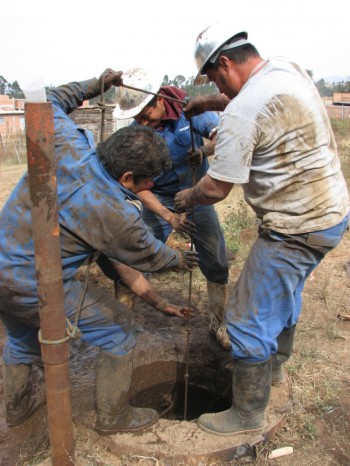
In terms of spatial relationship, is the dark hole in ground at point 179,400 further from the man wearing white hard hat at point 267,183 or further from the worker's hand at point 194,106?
the worker's hand at point 194,106

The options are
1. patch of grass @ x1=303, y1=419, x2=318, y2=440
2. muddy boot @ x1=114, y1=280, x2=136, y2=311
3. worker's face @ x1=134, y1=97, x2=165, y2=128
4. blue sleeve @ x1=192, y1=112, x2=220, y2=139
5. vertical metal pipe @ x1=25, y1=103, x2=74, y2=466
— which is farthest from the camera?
muddy boot @ x1=114, y1=280, x2=136, y2=311

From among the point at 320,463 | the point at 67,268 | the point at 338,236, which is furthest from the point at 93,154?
the point at 320,463

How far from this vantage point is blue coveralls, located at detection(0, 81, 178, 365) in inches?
92.1

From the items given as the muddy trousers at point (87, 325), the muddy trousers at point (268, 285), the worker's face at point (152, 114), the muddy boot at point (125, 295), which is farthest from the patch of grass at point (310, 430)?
the worker's face at point (152, 114)

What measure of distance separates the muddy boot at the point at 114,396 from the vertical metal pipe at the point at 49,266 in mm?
469

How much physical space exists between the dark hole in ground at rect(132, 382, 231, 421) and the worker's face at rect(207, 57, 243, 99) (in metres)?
2.36

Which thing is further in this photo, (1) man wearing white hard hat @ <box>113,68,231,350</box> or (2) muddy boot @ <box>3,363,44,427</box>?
(1) man wearing white hard hat @ <box>113,68,231,350</box>

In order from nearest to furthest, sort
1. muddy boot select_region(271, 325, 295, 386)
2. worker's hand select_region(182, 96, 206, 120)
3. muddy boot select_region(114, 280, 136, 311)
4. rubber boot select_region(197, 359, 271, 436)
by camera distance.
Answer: rubber boot select_region(197, 359, 271, 436)
muddy boot select_region(271, 325, 295, 386)
worker's hand select_region(182, 96, 206, 120)
muddy boot select_region(114, 280, 136, 311)

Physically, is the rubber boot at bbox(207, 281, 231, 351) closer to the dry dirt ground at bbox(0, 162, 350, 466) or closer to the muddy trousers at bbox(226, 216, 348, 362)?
the dry dirt ground at bbox(0, 162, 350, 466)

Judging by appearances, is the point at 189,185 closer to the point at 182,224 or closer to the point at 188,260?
the point at 182,224

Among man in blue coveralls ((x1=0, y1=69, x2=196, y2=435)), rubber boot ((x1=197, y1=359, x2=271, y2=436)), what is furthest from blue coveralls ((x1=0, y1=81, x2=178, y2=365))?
rubber boot ((x1=197, y1=359, x2=271, y2=436))

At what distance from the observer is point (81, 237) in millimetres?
2373

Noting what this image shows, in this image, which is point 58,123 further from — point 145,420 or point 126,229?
point 145,420

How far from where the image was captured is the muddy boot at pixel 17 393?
2.95 meters
